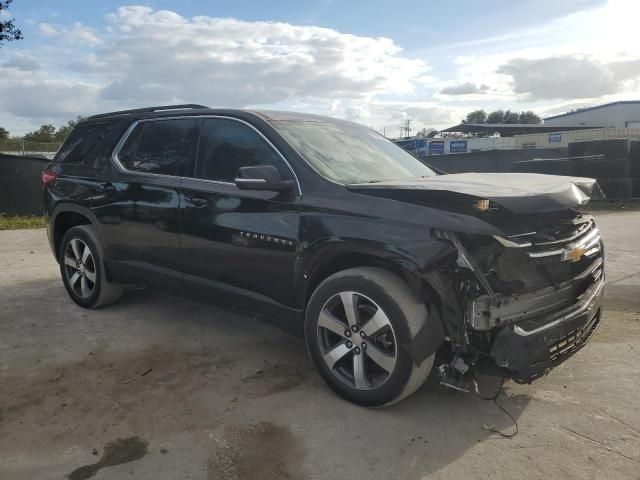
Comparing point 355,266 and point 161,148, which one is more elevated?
point 161,148

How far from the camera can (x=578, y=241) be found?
3.21 meters

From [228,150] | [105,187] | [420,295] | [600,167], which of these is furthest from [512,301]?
[600,167]

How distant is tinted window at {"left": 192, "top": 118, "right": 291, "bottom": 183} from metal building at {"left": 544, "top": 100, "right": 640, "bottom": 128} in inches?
2608

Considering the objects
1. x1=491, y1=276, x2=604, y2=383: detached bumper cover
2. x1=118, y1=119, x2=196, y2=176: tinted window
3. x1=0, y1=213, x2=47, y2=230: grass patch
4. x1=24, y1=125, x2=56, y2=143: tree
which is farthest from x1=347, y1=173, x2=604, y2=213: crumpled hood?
x1=24, y1=125, x2=56, y2=143: tree

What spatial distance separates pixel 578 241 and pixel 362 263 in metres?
1.33

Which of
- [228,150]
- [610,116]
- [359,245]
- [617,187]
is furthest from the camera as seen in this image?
[610,116]

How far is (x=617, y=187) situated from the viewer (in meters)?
13.6

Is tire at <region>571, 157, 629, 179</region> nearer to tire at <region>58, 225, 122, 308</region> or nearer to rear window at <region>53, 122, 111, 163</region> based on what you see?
rear window at <region>53, 122, 111, 163</region>

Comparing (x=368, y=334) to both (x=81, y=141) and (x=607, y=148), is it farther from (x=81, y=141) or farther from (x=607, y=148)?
(x=607, y=148)

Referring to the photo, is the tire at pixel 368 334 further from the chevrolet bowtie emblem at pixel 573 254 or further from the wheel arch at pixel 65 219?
the wheel arch at pixel 65 219

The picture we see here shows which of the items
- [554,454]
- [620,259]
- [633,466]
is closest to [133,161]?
[554,454]

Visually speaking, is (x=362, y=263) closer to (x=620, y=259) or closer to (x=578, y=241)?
(x=578, y=241)

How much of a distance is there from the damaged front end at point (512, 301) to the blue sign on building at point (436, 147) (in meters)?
45.9

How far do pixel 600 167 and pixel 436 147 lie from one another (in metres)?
36.1
